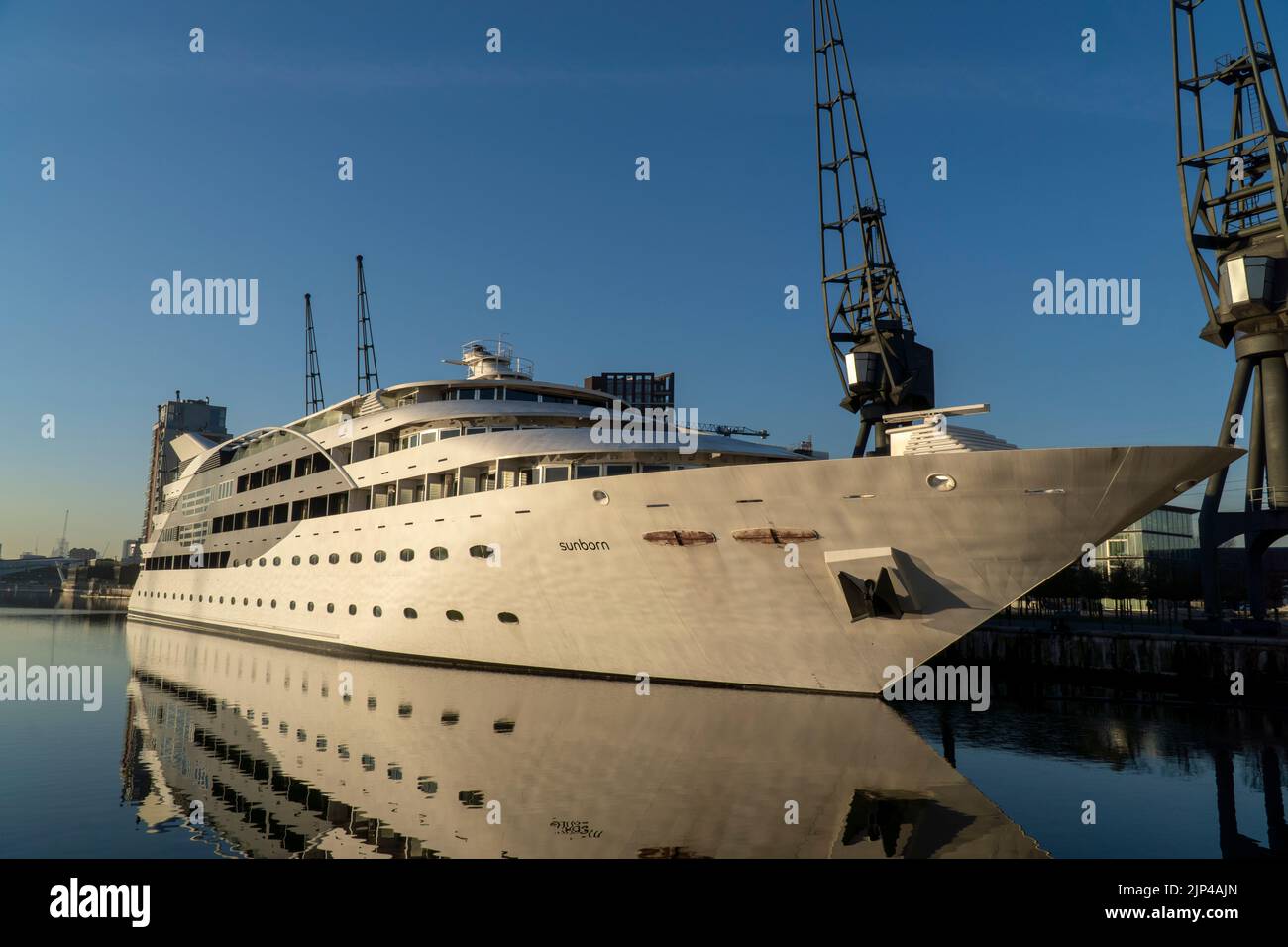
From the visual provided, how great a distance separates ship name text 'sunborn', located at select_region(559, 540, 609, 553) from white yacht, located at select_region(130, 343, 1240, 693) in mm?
66

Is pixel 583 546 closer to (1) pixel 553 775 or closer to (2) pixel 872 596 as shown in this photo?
(2) pixel 872 596

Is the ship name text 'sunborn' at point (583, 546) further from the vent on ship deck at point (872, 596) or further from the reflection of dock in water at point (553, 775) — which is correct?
the vent on ship deck at point (872, 596)

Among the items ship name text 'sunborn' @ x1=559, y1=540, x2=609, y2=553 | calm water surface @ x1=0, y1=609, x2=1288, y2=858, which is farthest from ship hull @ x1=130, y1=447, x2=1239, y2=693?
calm water surface @ x1=0, y1=609, x2=1288, y2=858

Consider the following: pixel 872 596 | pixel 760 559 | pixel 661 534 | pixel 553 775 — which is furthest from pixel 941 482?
pixel 553 775

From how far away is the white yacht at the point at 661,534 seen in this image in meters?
16.6

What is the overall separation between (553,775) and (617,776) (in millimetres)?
1028

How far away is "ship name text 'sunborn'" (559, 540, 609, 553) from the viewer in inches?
798

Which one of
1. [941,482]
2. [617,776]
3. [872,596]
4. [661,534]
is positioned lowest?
[617,776]

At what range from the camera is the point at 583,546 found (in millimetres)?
20578

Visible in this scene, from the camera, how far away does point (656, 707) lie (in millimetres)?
18547
